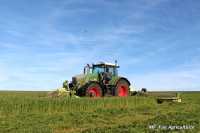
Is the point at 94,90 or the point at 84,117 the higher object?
the point at 94,90

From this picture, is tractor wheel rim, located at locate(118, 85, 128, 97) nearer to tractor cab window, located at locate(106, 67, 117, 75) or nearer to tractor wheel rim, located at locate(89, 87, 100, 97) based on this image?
tractor cab window, located at locate(106, 67, 117, 75)

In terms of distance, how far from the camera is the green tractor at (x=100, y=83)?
2719cm

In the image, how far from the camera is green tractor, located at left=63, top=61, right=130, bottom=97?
27.2 metres

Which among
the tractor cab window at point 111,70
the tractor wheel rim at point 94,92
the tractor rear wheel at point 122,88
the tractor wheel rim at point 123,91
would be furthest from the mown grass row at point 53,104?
the tractor cab window at point 111,70

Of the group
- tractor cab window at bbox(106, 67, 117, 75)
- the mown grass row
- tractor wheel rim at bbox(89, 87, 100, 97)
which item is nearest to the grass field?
the mown grass row

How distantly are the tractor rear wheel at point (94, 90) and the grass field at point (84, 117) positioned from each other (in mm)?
1467

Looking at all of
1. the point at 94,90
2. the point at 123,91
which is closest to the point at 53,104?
the point at 94,90

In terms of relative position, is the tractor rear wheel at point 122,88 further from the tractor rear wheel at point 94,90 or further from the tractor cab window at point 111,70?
the tractor rear wheel at point 94,90

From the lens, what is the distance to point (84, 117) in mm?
19172

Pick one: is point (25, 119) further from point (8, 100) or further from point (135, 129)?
point (135, 129)

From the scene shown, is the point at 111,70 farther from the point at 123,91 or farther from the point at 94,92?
the point at 94,92

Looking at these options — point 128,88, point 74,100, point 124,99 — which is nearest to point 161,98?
point 128,88

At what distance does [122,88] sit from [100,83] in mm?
2286

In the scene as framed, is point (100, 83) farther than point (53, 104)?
Yes
